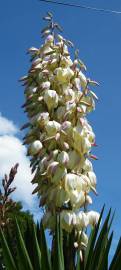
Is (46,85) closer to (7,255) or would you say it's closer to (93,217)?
(93,217)

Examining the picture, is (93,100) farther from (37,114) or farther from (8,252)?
(8,252)

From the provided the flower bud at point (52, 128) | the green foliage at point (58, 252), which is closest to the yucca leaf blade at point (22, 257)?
the green foliage at point (58, 252)

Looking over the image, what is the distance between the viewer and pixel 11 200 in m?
2.77

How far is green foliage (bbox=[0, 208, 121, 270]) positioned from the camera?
8.84 feet

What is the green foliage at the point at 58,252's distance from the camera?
270cm

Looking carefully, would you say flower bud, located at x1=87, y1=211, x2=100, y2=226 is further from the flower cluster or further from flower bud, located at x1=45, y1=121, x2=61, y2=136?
flower bud, located at x1=45, y1=121, x2=61, y2=136

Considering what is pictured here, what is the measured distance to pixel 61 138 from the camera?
2.91m

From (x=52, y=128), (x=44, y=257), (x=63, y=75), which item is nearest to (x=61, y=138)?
(x=52, y=128)

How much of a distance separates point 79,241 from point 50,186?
0.33 metres

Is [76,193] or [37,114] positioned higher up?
[37,114]

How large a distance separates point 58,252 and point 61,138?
619 mm

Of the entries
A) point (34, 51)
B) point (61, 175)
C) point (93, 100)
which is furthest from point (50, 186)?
point (34, 51)

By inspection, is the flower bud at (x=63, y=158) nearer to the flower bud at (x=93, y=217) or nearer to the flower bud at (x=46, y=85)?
the flower bud at (x=93, y=217)

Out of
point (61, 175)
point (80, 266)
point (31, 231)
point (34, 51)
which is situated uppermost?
point (34, 51)
